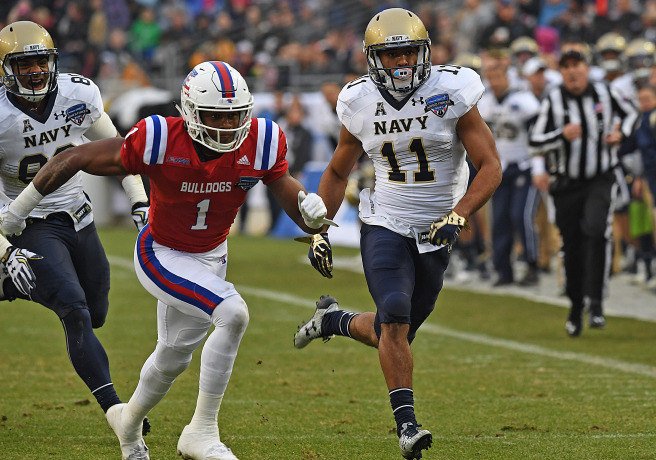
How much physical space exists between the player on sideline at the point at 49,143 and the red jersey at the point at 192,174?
0.58 meters

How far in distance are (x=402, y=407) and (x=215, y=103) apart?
1.25 metres

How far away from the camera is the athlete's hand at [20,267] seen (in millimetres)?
4926

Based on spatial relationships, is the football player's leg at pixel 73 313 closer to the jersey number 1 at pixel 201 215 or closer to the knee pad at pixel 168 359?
the knee pad at pixel 168 359

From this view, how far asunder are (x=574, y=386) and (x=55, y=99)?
282 centimetres

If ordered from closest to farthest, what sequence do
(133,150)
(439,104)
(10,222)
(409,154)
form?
(133,150)
(10,222)
(439,104)
(409,154)

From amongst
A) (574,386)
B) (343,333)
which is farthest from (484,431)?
(574,386)

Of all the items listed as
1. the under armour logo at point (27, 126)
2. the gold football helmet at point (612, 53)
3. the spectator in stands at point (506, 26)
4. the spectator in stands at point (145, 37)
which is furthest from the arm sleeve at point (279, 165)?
the spectator in stands at point (145, 37)

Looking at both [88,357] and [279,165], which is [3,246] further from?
[279,165]

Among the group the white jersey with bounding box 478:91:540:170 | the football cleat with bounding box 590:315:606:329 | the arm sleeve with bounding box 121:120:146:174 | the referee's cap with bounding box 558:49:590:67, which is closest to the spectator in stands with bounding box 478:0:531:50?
the white jersey with bounding box 478:91:540:170

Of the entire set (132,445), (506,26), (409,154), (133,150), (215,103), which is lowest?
(506,26)

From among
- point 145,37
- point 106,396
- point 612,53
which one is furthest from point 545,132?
point 145,37

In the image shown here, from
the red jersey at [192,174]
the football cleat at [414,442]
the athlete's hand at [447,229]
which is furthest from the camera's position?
the athlete's hand at [447,229]

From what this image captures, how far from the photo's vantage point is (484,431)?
5363mm

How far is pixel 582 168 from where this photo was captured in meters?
8.23
